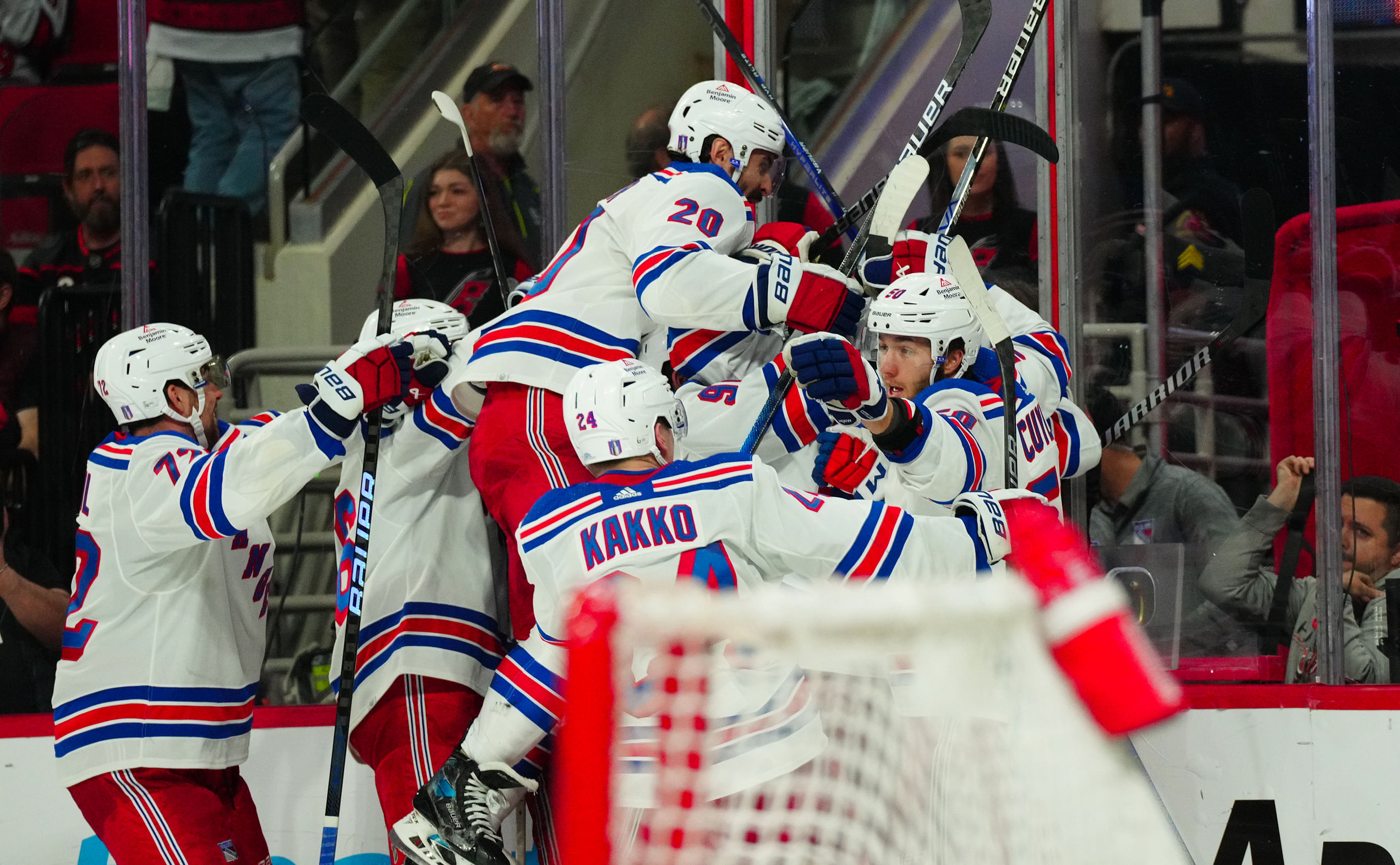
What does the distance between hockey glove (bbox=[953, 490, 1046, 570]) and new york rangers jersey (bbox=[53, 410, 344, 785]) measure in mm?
1285

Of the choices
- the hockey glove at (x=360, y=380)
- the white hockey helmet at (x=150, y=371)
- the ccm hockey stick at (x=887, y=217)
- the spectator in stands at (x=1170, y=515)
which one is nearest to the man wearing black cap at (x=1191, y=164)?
the spectator in stands at (x=1170, y=515)

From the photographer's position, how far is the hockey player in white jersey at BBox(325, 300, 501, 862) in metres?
3.33

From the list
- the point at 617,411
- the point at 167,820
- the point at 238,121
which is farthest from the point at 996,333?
the point at 238,121

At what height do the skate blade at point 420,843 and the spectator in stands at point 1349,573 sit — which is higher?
the spectator in stands at point 1349,573

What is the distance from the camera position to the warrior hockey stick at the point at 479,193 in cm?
389

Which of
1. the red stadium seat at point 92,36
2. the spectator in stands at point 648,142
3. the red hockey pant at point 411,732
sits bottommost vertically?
the red hockey pant at point 411,732

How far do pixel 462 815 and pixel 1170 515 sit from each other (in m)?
2.14

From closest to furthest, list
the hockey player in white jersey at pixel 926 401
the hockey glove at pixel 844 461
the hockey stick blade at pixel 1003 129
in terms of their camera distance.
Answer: the hockey player in white jersey at pixel 926 401
the hockey glove at pixel 844 461
the hockey stick blade at pixel 1003 129

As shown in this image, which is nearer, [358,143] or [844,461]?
[844,461]

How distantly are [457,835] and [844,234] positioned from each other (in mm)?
2095

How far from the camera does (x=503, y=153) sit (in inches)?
167

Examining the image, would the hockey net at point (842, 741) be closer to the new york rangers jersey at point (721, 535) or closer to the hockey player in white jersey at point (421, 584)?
the new york rangers jersey at point (721, 535)

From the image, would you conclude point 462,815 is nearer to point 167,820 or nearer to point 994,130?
point 167,820

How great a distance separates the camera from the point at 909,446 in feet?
9.86
